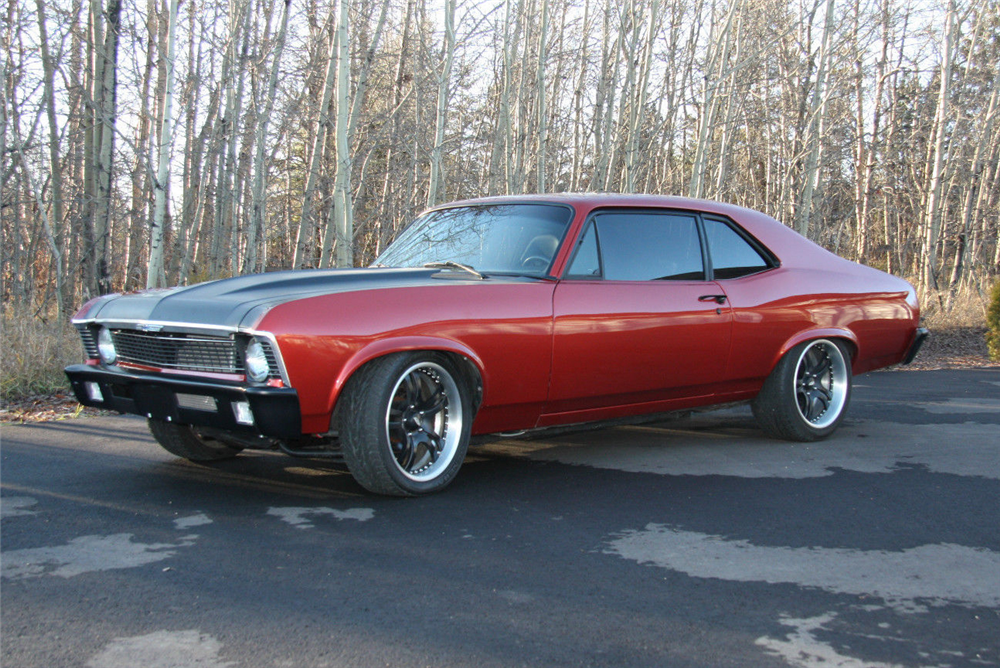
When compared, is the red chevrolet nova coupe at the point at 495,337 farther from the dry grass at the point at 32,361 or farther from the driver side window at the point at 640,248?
the dry grass at the point at 32,361

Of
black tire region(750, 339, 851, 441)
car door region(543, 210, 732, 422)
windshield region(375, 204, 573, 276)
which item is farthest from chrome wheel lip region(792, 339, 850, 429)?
windshield region(375, 204, 573, 276)

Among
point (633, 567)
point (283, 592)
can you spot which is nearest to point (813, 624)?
point (633, 567)

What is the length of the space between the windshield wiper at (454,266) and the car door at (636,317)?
0.45 metres

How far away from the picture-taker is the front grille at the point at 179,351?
13.1 ft

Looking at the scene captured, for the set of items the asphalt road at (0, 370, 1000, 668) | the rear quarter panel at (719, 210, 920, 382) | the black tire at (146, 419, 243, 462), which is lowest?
the asphalt road at (0, 370, 1000, 668)

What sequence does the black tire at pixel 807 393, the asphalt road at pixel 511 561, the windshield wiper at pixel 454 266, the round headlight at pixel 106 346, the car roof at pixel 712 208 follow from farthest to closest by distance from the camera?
the black tire at pixel 807 393 < the car roof at pixel 712 208 < the windshield wiper at pixel 454 266 < the round headlight at pixel 106 346 < the asphalt road at pixel 511 561

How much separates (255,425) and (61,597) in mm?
1074

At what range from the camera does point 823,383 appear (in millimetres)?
6207

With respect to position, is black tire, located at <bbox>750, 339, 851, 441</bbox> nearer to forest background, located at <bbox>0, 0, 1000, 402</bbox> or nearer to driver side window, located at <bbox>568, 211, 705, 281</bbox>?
driver side window, located at <bbox>568, 211, 705, 281</bbox>

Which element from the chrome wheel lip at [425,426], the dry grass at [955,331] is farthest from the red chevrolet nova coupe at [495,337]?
the dry grass at [955,331]

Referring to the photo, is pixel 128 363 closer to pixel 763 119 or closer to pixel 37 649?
pixel 37 649

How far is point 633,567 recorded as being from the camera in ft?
11.2

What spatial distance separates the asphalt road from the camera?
2662mm

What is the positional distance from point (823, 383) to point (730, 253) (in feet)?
3.97
